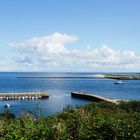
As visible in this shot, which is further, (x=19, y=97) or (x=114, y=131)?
(x=19, y=97)

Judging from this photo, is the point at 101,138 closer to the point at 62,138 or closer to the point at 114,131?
the point at 114,131

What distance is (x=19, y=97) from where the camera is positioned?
384 ft

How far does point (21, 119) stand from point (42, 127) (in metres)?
2.62

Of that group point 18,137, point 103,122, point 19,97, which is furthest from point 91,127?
point 19,97

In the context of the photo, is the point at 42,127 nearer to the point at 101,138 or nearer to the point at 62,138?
the point at 62,138

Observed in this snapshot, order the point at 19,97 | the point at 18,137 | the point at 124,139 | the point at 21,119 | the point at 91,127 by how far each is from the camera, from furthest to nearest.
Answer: the point at 19,97
the point at 21,119
the point at 91,127
the point at 124,139
the point at 18,137

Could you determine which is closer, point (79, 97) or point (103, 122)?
point (103, 122)

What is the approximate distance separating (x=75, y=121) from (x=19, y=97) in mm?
104569

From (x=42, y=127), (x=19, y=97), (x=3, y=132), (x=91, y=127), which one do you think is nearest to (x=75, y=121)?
(x=91, y=127)

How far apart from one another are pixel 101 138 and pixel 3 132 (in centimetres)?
317

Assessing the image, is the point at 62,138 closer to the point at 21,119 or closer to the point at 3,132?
the point at 3,132

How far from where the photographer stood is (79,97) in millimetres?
118812

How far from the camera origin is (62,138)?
11812mm

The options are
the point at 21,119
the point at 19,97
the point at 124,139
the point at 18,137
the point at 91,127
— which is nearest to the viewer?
the point at 18,137
